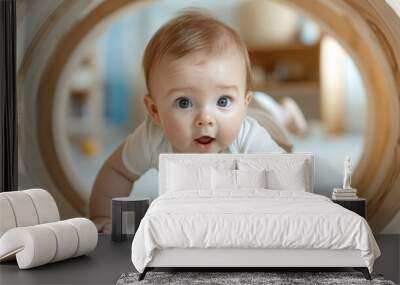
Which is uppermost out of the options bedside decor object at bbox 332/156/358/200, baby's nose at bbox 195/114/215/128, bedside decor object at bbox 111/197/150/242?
baby's nose at bbox 195/114/215/128

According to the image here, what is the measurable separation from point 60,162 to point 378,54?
3.23 m

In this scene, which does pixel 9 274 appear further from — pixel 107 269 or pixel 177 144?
pixel 177 144

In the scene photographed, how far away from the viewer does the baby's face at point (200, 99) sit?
644 centimetres

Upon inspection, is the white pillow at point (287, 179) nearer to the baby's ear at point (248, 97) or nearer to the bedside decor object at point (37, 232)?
the baby's ear at point (248, 97)

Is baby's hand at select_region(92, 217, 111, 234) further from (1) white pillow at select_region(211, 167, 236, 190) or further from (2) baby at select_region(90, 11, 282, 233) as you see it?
(1) white pillow at select_region(211, 167, 236, 190)

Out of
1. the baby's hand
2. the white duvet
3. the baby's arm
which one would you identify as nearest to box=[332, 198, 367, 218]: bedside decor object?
the white duvet

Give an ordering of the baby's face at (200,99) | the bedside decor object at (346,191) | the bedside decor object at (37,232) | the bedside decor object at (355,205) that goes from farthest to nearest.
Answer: the baby's face at (200,99), the bedside decor object at (346,191), the bedside decor object at (355,205), the bedside decor object at (37,232)

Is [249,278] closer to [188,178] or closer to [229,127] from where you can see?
[188,178]

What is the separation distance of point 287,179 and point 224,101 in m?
0.98

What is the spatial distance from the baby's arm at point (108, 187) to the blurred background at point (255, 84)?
0.23ft

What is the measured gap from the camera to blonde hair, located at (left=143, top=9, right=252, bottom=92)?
6.51 metres

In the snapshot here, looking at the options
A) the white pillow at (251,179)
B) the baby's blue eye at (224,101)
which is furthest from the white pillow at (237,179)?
the baby's blue eye at (224,101)

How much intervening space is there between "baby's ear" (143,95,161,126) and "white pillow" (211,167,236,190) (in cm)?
91

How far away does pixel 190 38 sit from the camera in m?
6.54
